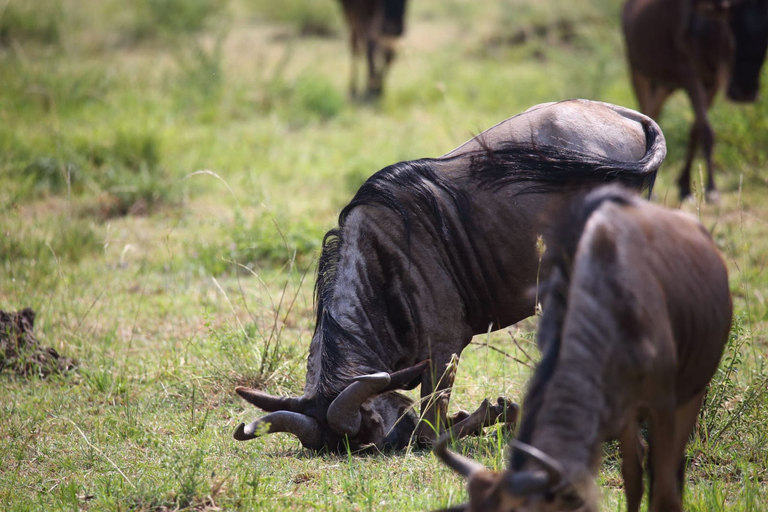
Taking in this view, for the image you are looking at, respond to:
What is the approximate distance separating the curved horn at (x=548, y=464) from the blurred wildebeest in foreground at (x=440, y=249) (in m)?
1.60

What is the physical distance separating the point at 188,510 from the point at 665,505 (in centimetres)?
164

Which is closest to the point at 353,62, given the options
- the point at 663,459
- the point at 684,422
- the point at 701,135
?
the point at 701,135

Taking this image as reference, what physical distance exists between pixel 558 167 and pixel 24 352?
9.85 feet

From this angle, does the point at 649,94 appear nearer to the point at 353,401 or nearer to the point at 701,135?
the point at 701,135

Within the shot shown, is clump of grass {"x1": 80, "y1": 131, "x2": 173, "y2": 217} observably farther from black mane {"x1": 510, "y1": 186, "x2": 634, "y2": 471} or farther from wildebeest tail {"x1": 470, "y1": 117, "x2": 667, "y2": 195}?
black mane {"x1": 510, "y1": 186, "x2": 634, "y2": 471}

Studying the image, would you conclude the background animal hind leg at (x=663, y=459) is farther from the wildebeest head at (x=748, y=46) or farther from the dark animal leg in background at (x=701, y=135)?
the wildebeest head at (x=748, y=46)

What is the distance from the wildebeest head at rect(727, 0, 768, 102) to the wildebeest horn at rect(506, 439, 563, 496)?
6347mm

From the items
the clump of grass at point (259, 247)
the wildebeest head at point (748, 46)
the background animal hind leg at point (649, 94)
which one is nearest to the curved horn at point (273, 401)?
the clump of grass at point (259, 247)

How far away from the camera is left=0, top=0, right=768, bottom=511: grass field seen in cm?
332

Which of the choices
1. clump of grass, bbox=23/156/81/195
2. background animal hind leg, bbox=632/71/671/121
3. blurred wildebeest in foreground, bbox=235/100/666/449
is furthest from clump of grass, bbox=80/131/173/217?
background animal hind leg, bbox=632/71/671/121

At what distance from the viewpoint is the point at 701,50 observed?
749cm

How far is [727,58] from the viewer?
7.39 m

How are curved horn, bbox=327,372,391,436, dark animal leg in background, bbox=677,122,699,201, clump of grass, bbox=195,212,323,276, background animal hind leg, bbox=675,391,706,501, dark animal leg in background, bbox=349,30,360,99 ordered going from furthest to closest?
dark animal leg in background, bbox=349,30,360,99 → dark animal leg in background, bbox=677,122,699,201 → clump of grass, bbox=195,212,323,276 → curved horn, bbox=327,372,391,436 → background animal hind leg, bbox=675,391,706,501

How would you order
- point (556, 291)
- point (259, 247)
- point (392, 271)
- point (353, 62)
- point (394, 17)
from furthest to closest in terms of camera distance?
point (394, 17), point (353, 62), point (259, 247), point (392, 271), point (556, 291)
